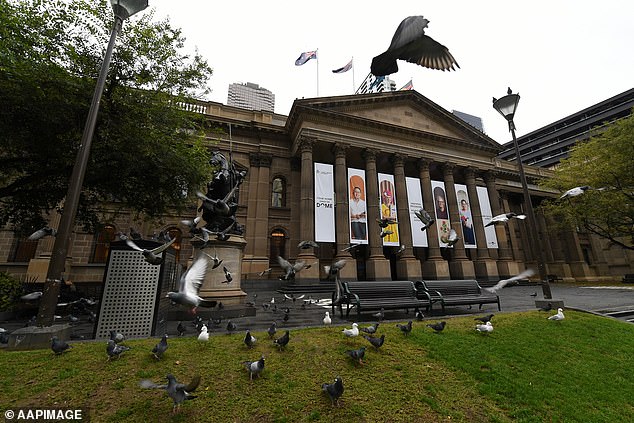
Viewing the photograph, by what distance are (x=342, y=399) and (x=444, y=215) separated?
22524 mm

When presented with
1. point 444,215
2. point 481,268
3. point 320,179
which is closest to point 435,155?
point 444,215

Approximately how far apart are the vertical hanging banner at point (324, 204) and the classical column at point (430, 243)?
8774 mm

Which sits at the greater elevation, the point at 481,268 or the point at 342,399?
the point at 481,268

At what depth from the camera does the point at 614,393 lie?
4.05m

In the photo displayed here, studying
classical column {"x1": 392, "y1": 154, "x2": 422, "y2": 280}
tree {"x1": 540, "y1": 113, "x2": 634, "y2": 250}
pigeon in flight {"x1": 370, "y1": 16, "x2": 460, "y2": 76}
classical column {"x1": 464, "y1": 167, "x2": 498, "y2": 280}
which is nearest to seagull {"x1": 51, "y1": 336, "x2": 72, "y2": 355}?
pigeon in flight {"x1": 370, "y1": 16, "x2": 460, "y2": 76}

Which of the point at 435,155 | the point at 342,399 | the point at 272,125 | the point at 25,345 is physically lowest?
the point at 342,399

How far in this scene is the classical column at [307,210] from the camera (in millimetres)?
18188

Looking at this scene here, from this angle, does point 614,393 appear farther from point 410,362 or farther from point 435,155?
point 435,155

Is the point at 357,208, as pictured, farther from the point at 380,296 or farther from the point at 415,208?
the point at 380,296

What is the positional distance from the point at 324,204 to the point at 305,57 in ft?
43.9

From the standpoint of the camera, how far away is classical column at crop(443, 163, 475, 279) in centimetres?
2247

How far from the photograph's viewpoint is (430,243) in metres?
22.5

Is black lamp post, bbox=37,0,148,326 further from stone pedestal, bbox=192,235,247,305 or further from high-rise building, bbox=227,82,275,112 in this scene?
high-rise building, bbox=227,82,275,112

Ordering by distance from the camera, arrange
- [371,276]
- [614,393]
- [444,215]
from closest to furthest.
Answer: [614,393] < [371,276] < [444,215]
